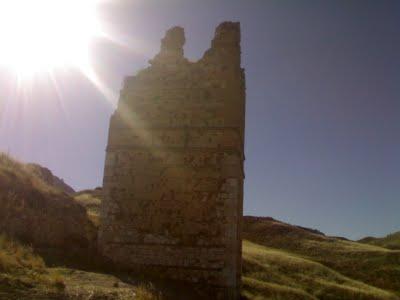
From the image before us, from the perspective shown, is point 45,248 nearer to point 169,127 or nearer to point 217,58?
point 169,127

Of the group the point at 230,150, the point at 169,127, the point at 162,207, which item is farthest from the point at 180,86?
the point at 162,207

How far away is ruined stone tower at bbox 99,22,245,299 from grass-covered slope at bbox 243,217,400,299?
8.87 metres

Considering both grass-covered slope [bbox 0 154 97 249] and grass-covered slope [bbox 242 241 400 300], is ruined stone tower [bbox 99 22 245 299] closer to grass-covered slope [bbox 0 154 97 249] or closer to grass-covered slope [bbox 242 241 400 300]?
grass-covered slope [bbox 0 154 97 249]

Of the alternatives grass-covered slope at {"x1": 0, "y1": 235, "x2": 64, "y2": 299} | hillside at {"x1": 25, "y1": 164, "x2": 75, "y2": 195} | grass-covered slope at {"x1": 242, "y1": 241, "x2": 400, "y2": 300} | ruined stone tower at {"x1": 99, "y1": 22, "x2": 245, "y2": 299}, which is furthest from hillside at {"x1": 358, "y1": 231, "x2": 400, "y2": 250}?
grass-covered slope at {"x1": 0, "y1": 235, "x2": 64, "y2": 299}

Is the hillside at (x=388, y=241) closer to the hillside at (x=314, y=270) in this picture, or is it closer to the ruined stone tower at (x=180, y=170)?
the hillside at (x=314, y=270)

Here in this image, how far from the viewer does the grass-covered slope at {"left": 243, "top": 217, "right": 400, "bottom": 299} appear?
78.4 ft

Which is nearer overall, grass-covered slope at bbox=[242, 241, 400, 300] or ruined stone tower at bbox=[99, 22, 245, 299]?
ruined stone tower at bbox=[99, 22, 245, 299]

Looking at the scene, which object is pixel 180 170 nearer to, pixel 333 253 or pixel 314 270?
pixel 314 270

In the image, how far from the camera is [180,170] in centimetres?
1313

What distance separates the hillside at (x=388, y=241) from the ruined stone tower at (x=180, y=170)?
1050 inches

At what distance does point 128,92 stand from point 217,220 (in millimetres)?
4791

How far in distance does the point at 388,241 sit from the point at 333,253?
12.7 metres

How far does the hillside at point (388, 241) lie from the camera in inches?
1422

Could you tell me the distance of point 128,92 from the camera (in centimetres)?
1422
